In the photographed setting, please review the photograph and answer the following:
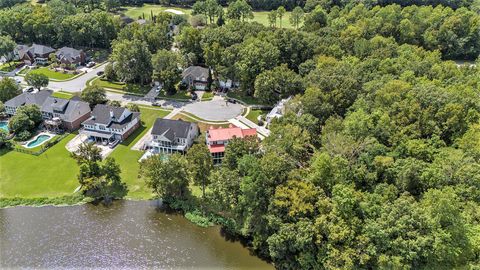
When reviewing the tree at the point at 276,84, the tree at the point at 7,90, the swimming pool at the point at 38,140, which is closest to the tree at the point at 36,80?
the tree at the point at 7,90

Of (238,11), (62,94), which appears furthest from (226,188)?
(238,11)

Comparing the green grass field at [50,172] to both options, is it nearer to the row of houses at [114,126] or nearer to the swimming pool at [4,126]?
the row of houses at [114,126]

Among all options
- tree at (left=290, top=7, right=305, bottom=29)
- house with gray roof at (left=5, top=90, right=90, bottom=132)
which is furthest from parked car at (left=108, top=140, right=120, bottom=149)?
tree at (left=290, top=7, right=305, bottom=29)

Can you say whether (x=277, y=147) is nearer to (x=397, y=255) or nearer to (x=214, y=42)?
(x=397, y=255)

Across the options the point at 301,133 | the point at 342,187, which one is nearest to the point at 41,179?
the point at 301,133

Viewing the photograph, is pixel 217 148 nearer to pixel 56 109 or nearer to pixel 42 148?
pixel 42 148

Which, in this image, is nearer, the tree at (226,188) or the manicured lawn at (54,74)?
the tree at (226,188)

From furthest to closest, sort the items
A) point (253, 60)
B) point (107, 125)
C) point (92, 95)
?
point (253, 60) < point (92, 95) < point (107, 125)
